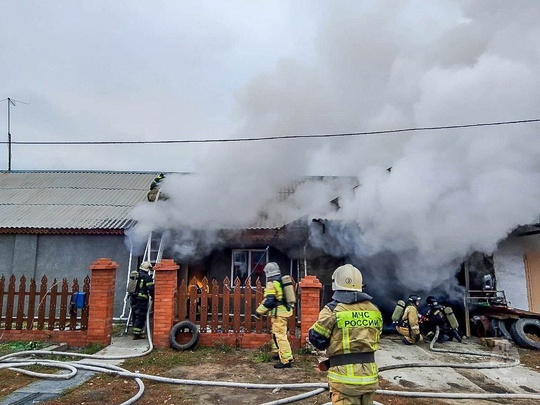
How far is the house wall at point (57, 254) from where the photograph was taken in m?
11.4

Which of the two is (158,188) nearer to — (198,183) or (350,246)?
(198,183)

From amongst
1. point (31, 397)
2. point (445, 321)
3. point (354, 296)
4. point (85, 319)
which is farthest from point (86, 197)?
point (354, 296)

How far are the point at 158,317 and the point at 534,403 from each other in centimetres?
587

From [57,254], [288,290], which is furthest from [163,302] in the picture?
[57,254]

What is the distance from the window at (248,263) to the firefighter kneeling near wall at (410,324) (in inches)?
170

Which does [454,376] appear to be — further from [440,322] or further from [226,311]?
[226,311]

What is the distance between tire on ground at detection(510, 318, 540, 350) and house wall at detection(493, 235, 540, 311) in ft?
5.06

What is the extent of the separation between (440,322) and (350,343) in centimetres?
634

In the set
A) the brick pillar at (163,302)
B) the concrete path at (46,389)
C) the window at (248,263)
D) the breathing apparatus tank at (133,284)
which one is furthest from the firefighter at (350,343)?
the window at (248,263)

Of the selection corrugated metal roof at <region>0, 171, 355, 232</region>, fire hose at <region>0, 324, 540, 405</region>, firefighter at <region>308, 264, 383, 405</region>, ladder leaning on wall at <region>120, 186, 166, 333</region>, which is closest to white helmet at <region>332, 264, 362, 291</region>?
firefighter at <region>308, 264, 383, 405</region>

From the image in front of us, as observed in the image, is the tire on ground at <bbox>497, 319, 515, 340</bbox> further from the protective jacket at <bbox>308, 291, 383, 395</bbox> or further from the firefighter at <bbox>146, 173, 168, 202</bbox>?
the firefighter at <bbox>146, 173, 168, 202</bbox>

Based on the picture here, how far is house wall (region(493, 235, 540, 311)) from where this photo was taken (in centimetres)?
977

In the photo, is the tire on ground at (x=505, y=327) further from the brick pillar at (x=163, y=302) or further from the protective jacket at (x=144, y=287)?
the protective jacket at (x=144, y=287)

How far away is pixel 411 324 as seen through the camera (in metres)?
8.12
